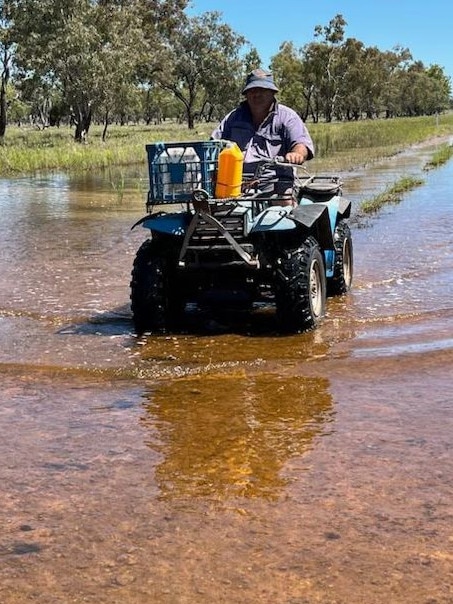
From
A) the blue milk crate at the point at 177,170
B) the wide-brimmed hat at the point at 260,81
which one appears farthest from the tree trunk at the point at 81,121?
the blue milk crate at the point at 177,170

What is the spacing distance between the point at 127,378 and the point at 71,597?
284cm

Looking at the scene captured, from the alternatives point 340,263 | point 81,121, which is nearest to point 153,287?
point 340,263

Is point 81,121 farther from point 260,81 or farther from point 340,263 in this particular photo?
point 260,81

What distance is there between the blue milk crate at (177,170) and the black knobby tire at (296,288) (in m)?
0.92

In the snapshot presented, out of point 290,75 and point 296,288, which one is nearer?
point 296,288

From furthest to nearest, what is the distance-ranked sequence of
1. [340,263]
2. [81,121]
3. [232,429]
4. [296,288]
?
1. [81,121]
2. [340,263]
3. [296,288]
4. [232,429]

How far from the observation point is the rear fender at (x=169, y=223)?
6.48 m

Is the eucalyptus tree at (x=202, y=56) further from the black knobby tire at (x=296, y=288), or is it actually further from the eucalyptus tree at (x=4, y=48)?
the black knobby tire at (x=296, y=288)

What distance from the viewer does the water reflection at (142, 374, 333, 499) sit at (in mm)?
3701

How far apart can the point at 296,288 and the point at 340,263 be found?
6.47 ft

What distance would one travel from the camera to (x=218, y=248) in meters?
6.41

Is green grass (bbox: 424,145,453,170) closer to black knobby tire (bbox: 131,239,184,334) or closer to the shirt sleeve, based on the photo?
the shirt sleeve

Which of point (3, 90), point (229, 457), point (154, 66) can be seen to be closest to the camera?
point (229, 457)

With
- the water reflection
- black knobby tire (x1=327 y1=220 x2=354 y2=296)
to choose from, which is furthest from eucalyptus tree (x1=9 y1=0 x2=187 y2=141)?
the water reflection
